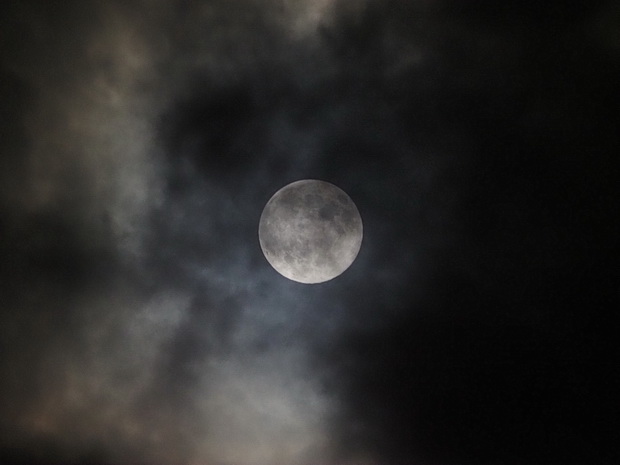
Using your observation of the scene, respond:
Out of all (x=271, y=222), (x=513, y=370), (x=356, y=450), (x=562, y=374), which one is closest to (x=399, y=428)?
(x=356, y=450)

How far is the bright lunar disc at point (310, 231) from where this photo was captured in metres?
22.6

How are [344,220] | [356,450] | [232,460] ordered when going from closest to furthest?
[344,220] → [232,460] → [356,450]

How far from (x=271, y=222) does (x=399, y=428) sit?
48.3ft

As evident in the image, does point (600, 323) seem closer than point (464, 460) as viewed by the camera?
Yes

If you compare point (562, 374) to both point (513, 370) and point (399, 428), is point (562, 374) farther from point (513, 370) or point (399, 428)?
point (399, 428)

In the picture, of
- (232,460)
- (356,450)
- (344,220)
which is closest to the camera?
(344,220)

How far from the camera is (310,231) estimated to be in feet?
73.9

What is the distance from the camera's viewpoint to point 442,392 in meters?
27.0

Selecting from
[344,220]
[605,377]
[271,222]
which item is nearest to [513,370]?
[605,377]

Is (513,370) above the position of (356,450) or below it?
above

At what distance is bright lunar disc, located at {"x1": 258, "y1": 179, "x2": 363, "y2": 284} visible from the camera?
22.6m

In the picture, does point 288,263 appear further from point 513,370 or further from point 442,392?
point 513,370

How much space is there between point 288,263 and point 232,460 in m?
11.2

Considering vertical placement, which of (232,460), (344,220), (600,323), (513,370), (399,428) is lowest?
(232,460)
